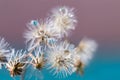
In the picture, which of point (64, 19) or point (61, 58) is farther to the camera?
point (64, 19)

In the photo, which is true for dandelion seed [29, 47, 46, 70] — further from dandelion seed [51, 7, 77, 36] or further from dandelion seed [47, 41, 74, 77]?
dandelion seed [51, 7, 77, 36]

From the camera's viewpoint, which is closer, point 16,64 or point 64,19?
point 16,64

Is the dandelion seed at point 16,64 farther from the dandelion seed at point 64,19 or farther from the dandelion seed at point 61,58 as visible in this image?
the dandelion seed at point 64,19

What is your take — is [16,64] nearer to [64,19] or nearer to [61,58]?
[61,58]

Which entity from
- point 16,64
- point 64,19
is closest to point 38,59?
point 16,64

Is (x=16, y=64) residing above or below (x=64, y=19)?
below

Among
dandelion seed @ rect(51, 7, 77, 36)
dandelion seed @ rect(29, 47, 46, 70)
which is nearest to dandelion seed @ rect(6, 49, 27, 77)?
dandelion seed @ rect(29, 47, 46, 70)
